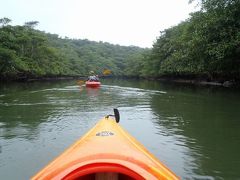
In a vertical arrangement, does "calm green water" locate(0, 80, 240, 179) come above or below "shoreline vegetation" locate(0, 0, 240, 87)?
below

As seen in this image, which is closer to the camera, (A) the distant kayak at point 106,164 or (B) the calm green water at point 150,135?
(A) the distant kayak at point 106,164

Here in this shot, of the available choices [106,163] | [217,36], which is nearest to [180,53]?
[217,36]

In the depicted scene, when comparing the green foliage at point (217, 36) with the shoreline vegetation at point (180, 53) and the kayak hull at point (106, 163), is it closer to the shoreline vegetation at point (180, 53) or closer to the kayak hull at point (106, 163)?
the shoreline vegetation at point (180, 53)

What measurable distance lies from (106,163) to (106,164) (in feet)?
0.04

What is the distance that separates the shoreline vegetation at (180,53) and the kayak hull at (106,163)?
17.3 m

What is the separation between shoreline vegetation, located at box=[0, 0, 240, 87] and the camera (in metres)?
22.0

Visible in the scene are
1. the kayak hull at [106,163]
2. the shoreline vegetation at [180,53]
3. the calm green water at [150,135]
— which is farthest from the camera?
the shoreline vegetation at [180,53]

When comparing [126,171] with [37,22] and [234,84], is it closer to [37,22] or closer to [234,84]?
[234,84]

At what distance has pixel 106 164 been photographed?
403 centimetres

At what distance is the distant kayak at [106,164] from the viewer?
3961 mm

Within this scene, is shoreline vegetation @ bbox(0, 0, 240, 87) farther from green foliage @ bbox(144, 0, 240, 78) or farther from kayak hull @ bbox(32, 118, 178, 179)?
kayak hull @ bbox(32, 118, 178, 179)

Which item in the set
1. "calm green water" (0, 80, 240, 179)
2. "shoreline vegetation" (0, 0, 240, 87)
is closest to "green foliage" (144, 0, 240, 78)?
"shoreline vegetation" (0, 0, 240, 87)

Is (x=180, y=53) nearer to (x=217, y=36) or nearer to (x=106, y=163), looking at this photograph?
(x=217, y=36)

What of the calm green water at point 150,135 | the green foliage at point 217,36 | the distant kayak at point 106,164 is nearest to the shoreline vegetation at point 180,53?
the green foliage at point 217,36
